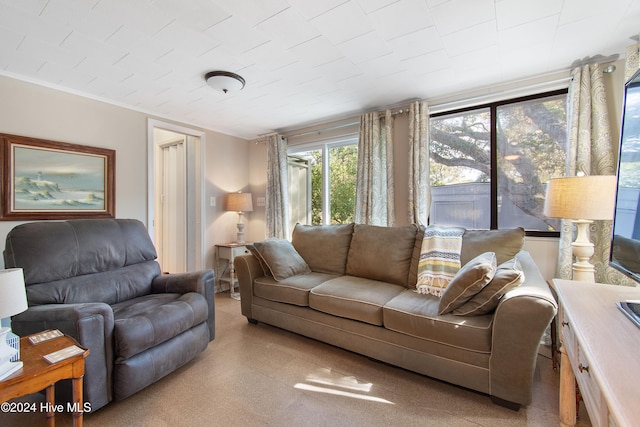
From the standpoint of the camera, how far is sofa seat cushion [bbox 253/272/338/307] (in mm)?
2490

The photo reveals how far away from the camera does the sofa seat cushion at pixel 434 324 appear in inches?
65.8

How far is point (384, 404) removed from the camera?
168cm

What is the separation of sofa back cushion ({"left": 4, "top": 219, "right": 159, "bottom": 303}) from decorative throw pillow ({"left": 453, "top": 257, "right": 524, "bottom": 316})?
8.36 ft

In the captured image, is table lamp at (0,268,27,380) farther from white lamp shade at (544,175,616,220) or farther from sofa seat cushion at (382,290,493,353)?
white lamp shade at (544,175,616,220)

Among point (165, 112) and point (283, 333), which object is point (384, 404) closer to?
point (283, 333)

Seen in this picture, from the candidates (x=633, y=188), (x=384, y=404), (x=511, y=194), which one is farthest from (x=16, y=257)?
(x=511, y=194)

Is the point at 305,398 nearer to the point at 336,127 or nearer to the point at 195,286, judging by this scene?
the point at 195,286

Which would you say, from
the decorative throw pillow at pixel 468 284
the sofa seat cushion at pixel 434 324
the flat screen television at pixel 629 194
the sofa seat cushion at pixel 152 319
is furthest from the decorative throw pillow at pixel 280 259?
the flat screen television at pixel 629 194

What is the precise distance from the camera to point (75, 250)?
2088 mm

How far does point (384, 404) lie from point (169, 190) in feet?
14.1

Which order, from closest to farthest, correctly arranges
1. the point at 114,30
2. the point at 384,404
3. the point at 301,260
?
the point at 384,404
the point at 114,30
the point at 301,260

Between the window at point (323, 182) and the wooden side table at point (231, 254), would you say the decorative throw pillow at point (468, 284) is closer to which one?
the window at point (323, 182)

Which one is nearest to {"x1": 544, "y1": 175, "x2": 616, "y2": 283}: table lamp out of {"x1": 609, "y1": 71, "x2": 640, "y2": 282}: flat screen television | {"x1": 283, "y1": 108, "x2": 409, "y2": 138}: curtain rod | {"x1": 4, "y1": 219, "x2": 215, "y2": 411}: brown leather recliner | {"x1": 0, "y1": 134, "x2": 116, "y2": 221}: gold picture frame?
{"x1": 609, "y1": 71, "x2": 640, "y2": 282}: flat screen television

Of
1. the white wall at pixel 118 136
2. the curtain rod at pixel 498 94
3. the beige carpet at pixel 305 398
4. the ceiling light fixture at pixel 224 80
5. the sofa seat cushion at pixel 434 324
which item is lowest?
the beige carpet at pixel 305 398
